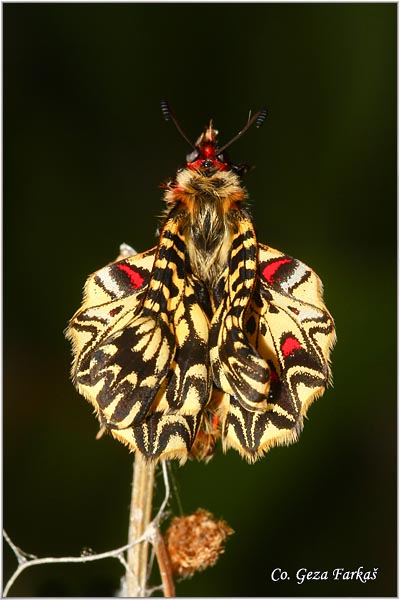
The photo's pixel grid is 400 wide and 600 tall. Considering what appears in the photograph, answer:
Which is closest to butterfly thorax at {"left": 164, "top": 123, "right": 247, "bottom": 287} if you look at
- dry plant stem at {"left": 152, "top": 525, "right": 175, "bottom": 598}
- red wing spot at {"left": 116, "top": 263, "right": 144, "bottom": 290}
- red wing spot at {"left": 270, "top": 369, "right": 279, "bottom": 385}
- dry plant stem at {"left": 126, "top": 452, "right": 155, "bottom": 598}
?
red wing spot at {"left": 116, "top": 263, "right": 144, "bottom": 290}

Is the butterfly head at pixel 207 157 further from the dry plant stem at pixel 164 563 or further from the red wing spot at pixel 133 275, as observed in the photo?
the dry plant stem at pixel 164 563

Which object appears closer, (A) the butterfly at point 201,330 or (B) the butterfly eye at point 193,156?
(A) the butterfly at point 201,330

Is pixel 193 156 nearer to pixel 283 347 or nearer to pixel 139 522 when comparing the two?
pixel 283 347

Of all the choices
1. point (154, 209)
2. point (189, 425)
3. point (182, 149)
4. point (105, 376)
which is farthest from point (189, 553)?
point (182, 149)

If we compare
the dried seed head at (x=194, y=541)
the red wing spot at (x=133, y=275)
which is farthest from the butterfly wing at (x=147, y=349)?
the dried seed head at (x=194, y=541)

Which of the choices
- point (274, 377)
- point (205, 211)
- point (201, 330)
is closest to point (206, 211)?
point (205, 211)
